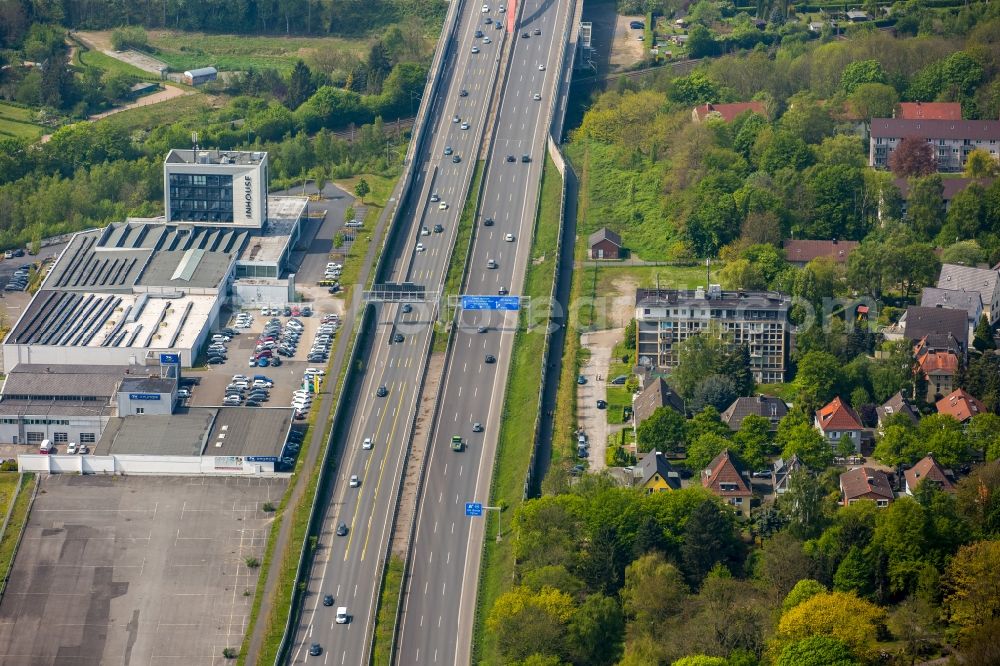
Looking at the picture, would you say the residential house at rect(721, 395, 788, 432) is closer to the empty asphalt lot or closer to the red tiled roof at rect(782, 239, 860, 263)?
the red tiled roof at rect(782, 239, 860, 263)

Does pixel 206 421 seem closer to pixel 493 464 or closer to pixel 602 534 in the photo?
pixel 493 464

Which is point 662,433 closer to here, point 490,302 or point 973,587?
point 490,302

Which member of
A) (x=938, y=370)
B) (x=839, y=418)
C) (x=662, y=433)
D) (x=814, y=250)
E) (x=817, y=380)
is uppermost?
(x=814, y=250)

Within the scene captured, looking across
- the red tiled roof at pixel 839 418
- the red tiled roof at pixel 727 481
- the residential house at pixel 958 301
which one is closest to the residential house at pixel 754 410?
the red tiled roof at pixel 839 418

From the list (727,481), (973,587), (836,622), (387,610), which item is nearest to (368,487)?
(387,610)

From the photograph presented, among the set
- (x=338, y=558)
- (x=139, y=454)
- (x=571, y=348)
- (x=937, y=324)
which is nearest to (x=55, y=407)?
(x=139, y=454)

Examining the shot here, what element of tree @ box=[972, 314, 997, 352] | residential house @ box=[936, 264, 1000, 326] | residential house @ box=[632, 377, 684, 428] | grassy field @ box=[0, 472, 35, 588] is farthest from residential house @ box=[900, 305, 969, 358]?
grassy field @ box=[0, 472, 35, 588]
